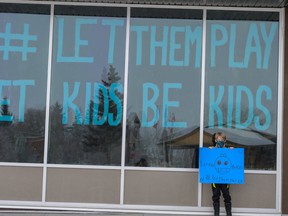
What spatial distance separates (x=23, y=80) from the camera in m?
8.63

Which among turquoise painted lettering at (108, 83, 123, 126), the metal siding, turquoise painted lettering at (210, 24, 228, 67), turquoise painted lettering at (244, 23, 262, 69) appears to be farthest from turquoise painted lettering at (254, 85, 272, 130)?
turquoise painted lettering at (108, 83, 123, 126)

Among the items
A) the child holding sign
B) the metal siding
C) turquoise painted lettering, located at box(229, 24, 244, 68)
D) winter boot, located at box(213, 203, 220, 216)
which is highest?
the metal siding

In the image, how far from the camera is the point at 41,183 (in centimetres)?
841

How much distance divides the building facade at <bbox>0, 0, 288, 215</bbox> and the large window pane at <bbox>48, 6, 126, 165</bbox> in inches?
0.7

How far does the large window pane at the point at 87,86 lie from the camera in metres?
8.50

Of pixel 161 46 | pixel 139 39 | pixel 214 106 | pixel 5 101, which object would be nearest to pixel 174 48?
pixel 161 46

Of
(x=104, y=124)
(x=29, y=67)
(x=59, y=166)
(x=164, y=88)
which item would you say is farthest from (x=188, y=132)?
(x=29, y=67)

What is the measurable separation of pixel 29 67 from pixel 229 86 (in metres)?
3.74

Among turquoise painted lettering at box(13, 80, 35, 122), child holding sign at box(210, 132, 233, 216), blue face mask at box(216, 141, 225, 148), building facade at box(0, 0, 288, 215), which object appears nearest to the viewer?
child holding sign at box(210, 132, 233, 216)

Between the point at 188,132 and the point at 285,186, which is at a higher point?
the point at 188,132

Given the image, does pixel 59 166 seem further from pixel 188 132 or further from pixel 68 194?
pixel 188 132

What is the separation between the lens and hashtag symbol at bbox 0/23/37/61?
8.67 metres

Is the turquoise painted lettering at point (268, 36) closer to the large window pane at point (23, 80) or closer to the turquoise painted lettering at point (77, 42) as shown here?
the turquoise painted lettering at point (77, 42)

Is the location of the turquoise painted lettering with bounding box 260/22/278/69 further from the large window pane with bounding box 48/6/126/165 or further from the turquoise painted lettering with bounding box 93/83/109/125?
the turquoise painted lettering with bounding box 93/83/109/125
